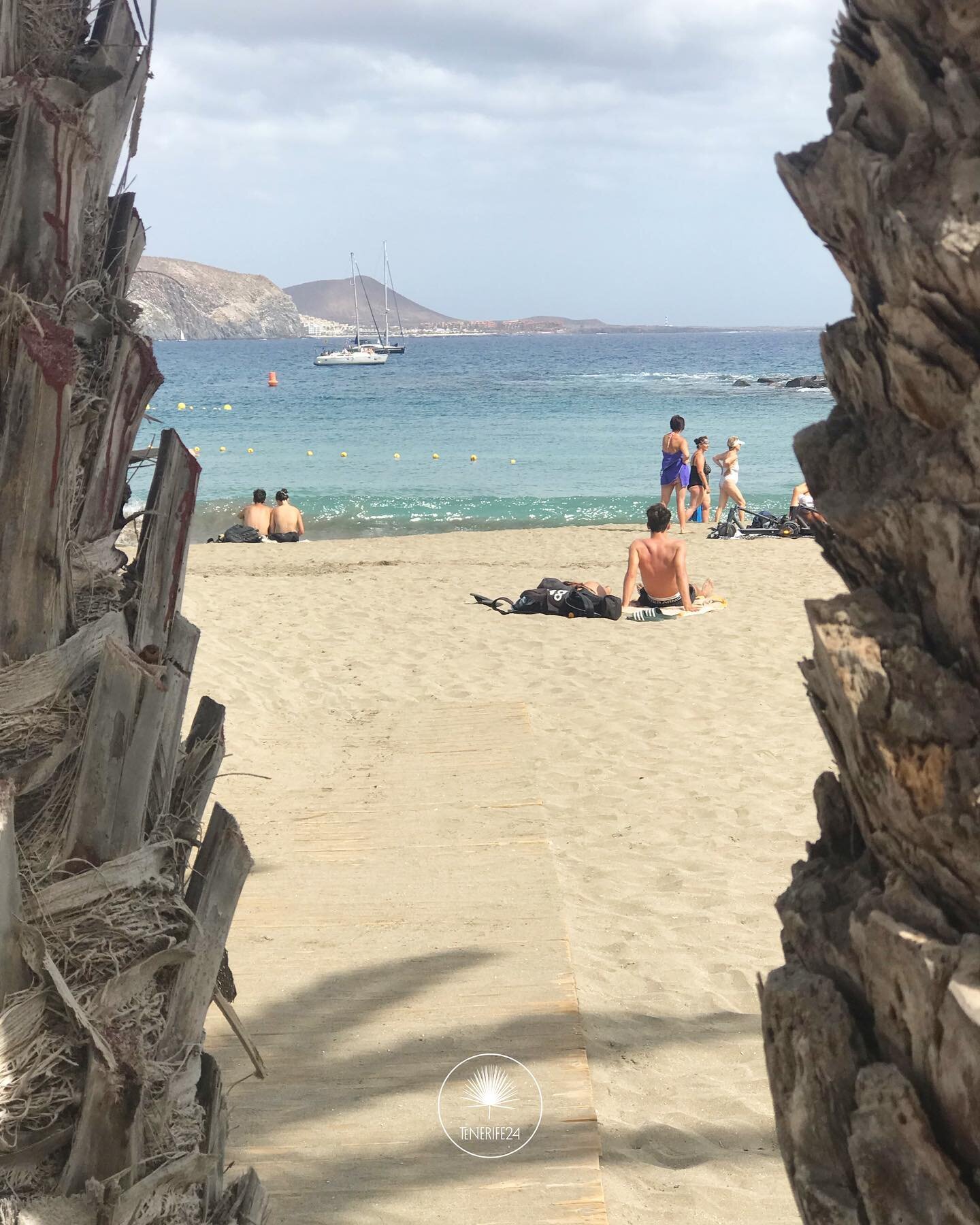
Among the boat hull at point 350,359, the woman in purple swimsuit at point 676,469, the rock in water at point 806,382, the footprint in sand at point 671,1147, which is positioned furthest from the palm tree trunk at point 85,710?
the boat hull at point 350,359

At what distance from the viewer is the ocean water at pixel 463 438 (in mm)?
22406

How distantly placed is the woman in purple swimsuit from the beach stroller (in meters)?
0.74

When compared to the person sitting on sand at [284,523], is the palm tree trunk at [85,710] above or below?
above

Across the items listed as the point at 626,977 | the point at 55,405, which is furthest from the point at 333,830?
the point at 55,405

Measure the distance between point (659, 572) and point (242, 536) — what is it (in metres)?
7.86

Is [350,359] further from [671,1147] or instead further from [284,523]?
[671,1147]

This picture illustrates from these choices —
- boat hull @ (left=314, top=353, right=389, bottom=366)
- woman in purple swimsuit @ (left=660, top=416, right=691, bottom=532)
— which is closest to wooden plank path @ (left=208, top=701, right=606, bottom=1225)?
woman in purple swimsuit @ (left=660, top=416, right=691, bottom=532)

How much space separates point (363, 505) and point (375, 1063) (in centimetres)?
1943

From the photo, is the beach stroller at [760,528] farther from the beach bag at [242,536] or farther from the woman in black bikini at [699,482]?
the beach bag at [242,536]

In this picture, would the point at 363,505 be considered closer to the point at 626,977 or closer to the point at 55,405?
the point at 626,977

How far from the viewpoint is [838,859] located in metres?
1.28

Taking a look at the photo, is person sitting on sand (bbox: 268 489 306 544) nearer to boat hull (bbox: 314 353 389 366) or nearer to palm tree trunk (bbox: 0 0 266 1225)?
palm tree trunk (bbox: 0 0 266 1225)

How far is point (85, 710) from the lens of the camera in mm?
1943

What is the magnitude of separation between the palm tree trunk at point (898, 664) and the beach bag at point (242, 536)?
15.7 metres
